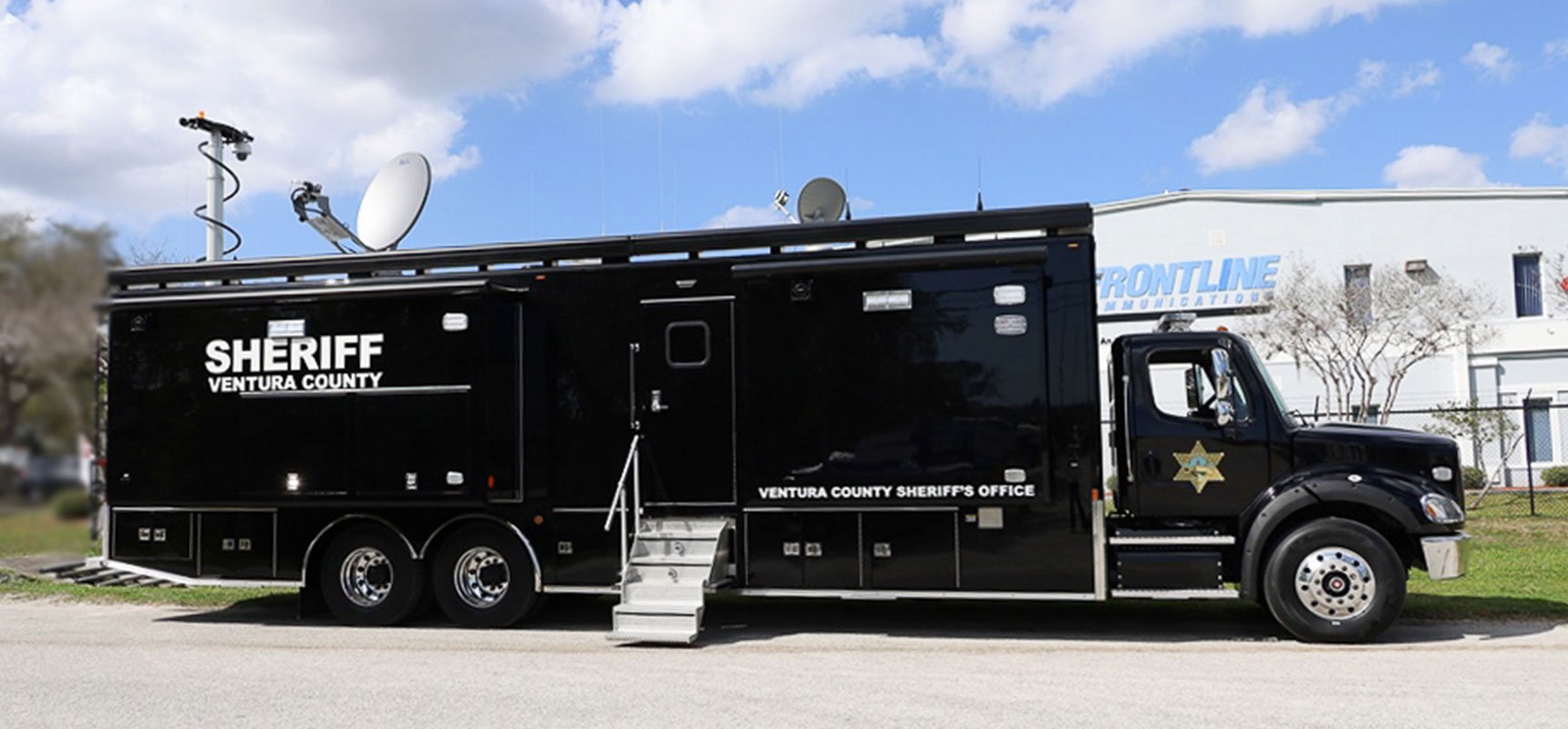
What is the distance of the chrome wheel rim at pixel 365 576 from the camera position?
420 inches

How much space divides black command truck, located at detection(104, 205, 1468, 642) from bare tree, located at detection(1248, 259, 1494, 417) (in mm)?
20311

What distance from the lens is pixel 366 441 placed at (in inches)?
410

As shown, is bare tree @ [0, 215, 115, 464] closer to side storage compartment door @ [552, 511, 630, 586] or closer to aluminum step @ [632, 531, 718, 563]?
aluminum step @ [632, 531, 718, 563]

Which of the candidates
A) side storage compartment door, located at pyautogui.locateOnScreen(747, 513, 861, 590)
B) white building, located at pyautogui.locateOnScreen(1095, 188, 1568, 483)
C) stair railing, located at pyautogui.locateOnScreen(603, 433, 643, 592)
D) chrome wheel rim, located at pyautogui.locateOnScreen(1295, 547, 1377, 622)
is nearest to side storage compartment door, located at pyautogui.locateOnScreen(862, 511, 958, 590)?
side storage compartment door, located at pyautogui.locateOnScreen(747, 513, 861, 590)

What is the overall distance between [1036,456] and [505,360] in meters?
4.45

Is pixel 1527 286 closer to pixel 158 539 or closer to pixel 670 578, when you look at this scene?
pixel 670 578

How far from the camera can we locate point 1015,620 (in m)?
10.5

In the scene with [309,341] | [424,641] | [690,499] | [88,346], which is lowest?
[424,641]

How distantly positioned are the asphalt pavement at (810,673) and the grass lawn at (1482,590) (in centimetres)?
67

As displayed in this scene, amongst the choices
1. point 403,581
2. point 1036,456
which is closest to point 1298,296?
point 1036,456

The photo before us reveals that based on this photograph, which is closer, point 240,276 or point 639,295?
point 639,295

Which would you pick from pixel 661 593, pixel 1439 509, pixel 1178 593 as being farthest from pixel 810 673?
pixel 1439 509

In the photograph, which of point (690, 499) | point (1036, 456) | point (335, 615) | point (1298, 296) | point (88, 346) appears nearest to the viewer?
point (88, 346)

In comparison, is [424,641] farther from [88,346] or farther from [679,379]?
[88,346]
